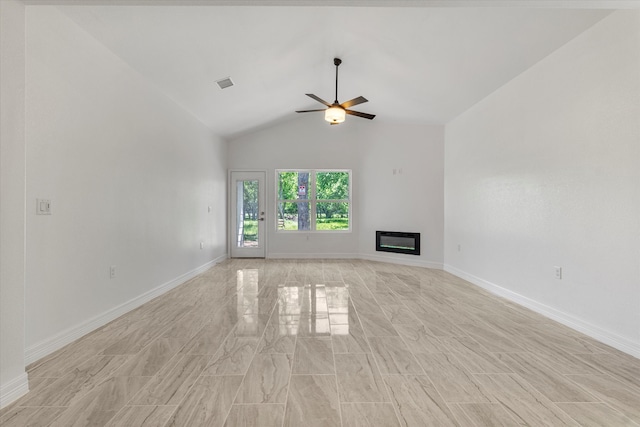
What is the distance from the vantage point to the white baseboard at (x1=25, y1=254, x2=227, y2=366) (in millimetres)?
2217

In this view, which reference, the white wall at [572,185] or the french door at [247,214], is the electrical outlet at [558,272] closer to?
the white wall at [572,185]

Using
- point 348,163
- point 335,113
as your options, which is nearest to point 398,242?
point 348,163

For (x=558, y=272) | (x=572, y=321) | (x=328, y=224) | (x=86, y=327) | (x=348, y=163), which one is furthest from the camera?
(x=328, y=224)

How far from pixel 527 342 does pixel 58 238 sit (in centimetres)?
391

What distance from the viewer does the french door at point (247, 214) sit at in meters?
6.98

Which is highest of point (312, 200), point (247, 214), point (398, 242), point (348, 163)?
point (348, 163)

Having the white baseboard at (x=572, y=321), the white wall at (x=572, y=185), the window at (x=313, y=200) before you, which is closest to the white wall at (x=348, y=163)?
the window at (x=313, y=200)

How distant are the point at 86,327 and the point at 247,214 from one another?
4.47m

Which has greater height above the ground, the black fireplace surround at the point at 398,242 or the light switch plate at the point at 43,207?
the light switch plate at the point at 43,207

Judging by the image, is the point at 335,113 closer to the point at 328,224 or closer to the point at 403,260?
the point at 328,224

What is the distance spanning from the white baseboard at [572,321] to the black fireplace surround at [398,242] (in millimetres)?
1742

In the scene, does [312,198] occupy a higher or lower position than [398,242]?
higher

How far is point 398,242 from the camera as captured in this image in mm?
6391

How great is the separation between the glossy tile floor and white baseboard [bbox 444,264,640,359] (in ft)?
0.32
